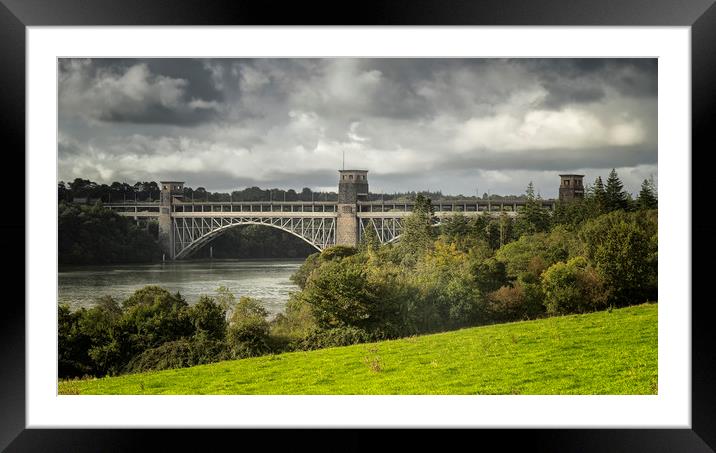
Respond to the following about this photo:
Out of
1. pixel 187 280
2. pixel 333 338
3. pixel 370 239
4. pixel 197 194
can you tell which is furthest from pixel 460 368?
pixel 197 194

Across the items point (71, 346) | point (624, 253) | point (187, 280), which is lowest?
point (71, 346)

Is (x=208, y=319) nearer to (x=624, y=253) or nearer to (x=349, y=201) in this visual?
(x=349, y=201)

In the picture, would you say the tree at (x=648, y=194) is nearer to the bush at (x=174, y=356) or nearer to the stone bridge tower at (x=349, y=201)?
the stone bridge tower at (x=349, y=201)

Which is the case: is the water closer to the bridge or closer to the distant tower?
the bridge

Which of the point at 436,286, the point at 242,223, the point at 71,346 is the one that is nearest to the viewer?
the point at 71,346
